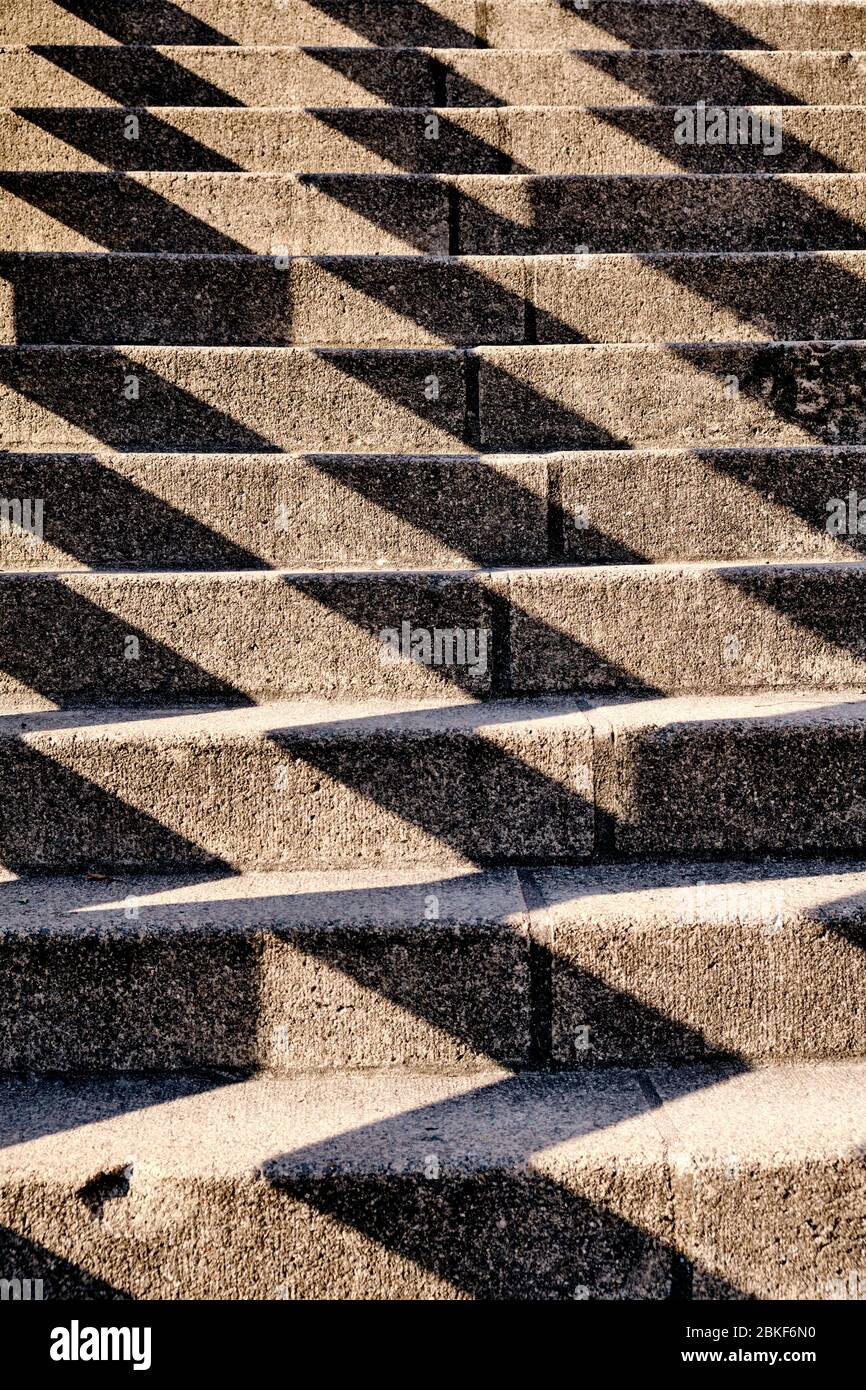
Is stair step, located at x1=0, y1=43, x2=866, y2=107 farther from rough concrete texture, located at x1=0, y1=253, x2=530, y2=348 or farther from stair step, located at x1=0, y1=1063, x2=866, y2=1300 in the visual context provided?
stair step, located at x1=0, y1=1063, x2=866, y2=1300

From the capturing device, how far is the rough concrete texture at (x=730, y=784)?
198 cm

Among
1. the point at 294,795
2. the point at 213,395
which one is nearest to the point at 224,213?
the point at 213,395

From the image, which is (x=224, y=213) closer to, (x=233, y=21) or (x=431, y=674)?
(x=233, y=21)

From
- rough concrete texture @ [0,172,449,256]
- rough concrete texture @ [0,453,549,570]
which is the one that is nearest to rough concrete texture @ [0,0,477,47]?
rough concrete texture @ [0,172,449,256]

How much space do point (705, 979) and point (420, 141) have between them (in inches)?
120

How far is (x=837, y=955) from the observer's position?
1.74 metres

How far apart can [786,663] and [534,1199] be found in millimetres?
1333

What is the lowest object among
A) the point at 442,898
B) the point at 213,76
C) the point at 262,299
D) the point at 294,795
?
the point at 442,898

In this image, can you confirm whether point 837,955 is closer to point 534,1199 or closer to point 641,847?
point 641,847

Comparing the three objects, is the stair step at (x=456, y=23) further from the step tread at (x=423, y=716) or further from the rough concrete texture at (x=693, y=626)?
the step tread at (x=423, y=716)

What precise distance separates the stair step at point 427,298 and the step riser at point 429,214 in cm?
33

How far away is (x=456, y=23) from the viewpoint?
3922 mm

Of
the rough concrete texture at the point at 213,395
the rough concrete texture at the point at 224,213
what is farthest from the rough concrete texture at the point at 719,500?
the rough concrete texture at the point at 224,213
